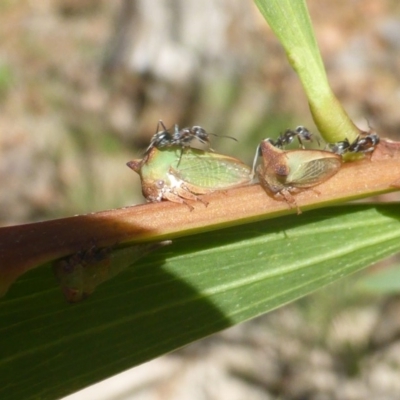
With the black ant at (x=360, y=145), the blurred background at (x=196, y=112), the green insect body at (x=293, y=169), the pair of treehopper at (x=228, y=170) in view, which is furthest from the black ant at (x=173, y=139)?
the blurred background at (x=196, y=112)

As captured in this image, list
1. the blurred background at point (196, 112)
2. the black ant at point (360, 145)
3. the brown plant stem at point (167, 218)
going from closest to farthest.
Result: 1. the brown plant stem at point (167, 218)
2. the black ant at point (360, 145)
3. the blurred background at point (196, 112)

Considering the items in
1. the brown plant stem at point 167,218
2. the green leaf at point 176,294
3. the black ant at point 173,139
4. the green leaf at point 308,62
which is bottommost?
the green leaf at point 176,294

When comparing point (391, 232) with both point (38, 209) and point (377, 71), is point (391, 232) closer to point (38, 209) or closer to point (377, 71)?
point (38, 209)

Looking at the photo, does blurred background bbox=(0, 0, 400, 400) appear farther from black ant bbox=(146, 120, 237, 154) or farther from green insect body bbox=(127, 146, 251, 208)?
green insect body bbox=(127, 146, 251, 208)

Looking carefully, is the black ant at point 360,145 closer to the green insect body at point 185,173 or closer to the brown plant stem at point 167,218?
the brown plant stem at point 167,218

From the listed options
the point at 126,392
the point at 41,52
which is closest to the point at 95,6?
the point at 41,52

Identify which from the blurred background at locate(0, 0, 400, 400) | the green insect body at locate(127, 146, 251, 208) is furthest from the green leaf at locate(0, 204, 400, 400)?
the blurred background at locate(0, 0, 400, 400)
